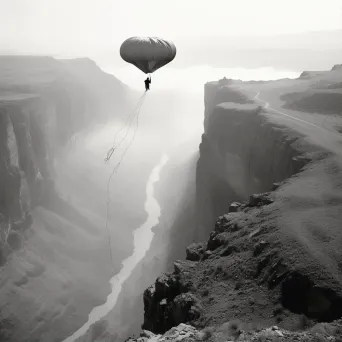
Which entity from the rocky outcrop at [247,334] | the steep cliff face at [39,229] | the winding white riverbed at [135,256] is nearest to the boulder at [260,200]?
the rocky outcrop at [247,334]

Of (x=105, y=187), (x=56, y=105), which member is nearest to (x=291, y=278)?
(x=105, y=187)

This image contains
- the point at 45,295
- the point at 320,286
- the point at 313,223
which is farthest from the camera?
the point at 45,295

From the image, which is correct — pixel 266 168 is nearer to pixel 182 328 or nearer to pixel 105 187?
pixel 182 328

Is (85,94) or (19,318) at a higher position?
(85,94)

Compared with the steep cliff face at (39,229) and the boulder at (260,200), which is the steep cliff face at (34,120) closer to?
the steep cliff face at (39,229)

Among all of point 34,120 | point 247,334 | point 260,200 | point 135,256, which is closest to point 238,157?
point 260,200

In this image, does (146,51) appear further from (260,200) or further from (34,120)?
(34,120)

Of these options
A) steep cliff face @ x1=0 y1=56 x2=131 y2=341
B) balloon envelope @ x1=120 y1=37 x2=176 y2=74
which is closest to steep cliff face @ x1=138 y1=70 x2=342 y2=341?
balloon envelope @ x1=120 y1=37 x2=176 y2=74
